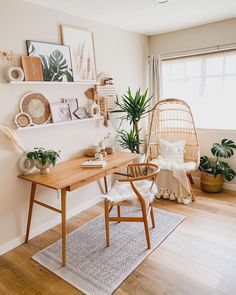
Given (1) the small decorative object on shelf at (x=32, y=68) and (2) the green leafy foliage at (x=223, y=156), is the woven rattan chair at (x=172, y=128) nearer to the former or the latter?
(2) the green leafy foliage at (x=223, y=156)

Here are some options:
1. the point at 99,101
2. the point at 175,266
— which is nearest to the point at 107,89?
the point at 99,101

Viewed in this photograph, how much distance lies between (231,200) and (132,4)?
263cm

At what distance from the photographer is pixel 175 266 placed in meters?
1.99

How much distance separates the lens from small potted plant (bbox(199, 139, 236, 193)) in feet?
10.6

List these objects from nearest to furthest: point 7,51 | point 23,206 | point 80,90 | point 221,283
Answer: point 221,283 → point 7,51 → point 23,206 → point 80,90

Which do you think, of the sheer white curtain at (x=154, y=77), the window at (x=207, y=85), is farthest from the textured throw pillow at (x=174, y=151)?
the sheer white curtain at (x=154, y=77)

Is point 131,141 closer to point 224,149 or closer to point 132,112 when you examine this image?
point 132,112

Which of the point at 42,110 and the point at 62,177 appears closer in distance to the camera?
the point at 62,177

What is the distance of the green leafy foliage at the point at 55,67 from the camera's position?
94.1 inches

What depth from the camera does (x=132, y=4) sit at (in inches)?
96.0

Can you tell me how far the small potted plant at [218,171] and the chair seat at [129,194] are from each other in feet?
4.04

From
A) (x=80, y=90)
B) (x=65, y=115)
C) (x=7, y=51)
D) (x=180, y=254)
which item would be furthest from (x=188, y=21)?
(x=180, y=254)

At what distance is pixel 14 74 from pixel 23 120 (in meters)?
0.42

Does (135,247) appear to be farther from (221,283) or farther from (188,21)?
(188,21)
